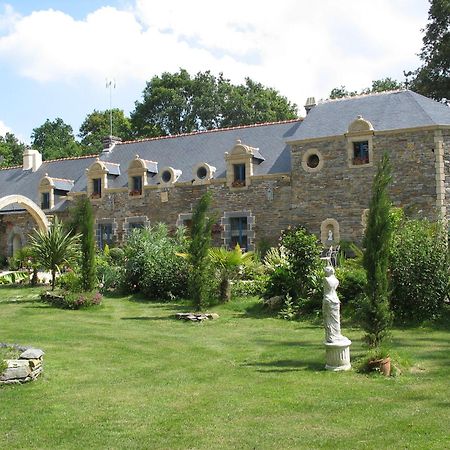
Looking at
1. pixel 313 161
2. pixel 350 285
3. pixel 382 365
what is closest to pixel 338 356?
pixel 382 365

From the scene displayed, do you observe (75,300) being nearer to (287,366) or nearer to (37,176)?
(287,366)

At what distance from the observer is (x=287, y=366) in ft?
30.7

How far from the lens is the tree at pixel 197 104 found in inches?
1757

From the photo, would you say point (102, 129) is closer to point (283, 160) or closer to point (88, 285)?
point (283, 160)

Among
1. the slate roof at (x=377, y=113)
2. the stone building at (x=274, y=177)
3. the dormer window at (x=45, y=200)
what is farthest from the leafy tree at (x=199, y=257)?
the dormer window at (x=45, y=200)

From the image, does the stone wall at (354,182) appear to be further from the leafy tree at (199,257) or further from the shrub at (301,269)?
the leafy tree at (199,257)

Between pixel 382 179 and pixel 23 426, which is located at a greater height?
pixel 382 179

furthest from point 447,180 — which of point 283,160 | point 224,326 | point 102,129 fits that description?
point 102,129

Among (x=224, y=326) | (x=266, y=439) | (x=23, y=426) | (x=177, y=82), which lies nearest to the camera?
(x=266, y=439)

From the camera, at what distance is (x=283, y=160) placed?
2436 centimetres

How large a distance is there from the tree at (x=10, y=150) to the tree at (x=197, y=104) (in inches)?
414

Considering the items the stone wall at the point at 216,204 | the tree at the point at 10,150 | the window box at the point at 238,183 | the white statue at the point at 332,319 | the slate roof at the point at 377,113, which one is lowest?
the white statue at the point at 332,319

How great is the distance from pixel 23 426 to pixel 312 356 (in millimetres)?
5075

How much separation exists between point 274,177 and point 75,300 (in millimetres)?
10302
